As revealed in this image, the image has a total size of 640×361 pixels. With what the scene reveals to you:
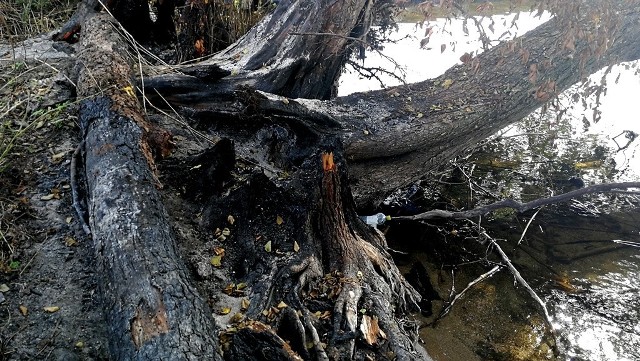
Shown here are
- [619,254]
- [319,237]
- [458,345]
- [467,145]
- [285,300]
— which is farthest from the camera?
[619,254]

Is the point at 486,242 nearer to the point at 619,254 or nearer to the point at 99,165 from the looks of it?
the point at 619,254

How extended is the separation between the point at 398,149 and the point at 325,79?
1.40m

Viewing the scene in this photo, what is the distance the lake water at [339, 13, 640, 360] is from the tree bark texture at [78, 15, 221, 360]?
218 cm

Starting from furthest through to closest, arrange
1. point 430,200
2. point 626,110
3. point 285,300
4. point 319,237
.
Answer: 1. point 626,110
2. point 430,200
3. point 319,237
4. point 285,300

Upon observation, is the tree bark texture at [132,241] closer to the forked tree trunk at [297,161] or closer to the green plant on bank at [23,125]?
the forked tree trunk at [297,161]

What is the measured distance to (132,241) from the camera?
2.33 m

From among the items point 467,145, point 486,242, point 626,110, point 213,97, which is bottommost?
point 486,242

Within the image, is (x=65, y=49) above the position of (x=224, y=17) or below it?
below

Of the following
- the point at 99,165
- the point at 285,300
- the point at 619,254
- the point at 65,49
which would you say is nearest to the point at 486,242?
the point at 619,254

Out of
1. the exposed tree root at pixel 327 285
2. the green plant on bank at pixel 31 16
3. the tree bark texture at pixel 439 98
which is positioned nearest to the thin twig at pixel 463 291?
the exposed tree root at pixel 327 285

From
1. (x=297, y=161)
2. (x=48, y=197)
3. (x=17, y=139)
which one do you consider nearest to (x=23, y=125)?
(x=17, y=139)

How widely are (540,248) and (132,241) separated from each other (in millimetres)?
3948

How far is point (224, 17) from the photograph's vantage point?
5.60m

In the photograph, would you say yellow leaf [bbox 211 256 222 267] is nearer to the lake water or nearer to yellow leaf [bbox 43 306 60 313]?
yellow leaf [bbox 43 306 60 313]
